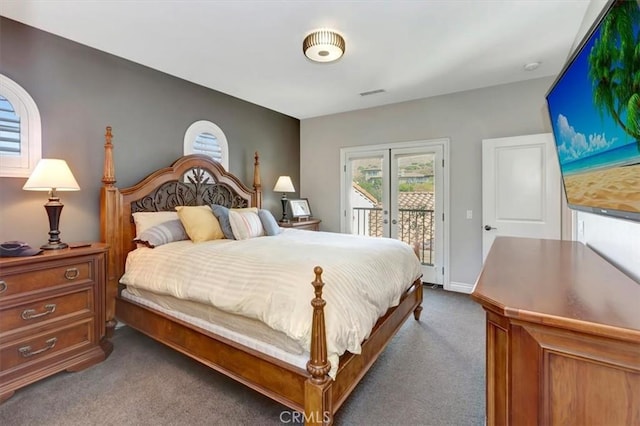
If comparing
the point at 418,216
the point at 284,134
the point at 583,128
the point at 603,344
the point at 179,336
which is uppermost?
the point at 284,134

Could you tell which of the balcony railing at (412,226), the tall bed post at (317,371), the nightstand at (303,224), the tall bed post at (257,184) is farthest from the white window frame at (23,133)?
the balcony railing at (412,226)

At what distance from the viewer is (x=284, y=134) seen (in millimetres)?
5168

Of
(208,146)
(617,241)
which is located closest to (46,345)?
(208,146)

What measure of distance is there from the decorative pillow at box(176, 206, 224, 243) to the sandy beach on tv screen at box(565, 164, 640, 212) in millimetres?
2860

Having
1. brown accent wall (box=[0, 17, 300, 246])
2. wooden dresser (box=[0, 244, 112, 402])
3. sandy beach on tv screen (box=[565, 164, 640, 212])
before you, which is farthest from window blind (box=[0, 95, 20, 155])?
sandy beach on tv screen (box=[565, 164, 640, 212])

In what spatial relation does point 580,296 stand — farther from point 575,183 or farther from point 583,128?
point 575,183

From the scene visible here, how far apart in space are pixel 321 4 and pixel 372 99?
2278 mm

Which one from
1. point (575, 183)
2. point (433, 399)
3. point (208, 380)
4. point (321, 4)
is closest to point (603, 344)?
point (575, 183)

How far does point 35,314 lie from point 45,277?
25 cm

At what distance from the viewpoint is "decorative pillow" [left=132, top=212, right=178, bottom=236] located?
283 centimetres

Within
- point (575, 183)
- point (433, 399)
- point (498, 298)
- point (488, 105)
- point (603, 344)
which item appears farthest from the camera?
point (488, 105)

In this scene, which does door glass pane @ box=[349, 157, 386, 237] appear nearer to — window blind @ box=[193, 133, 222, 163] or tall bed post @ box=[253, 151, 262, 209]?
tall bed post @ box=[253, 151, 262, 209]

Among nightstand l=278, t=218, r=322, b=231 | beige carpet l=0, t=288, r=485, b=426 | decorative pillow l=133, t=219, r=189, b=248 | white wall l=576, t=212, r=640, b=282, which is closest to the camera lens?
white wall l=576, t=212, r=640, b=282

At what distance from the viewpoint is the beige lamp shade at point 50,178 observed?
2.20 meters
